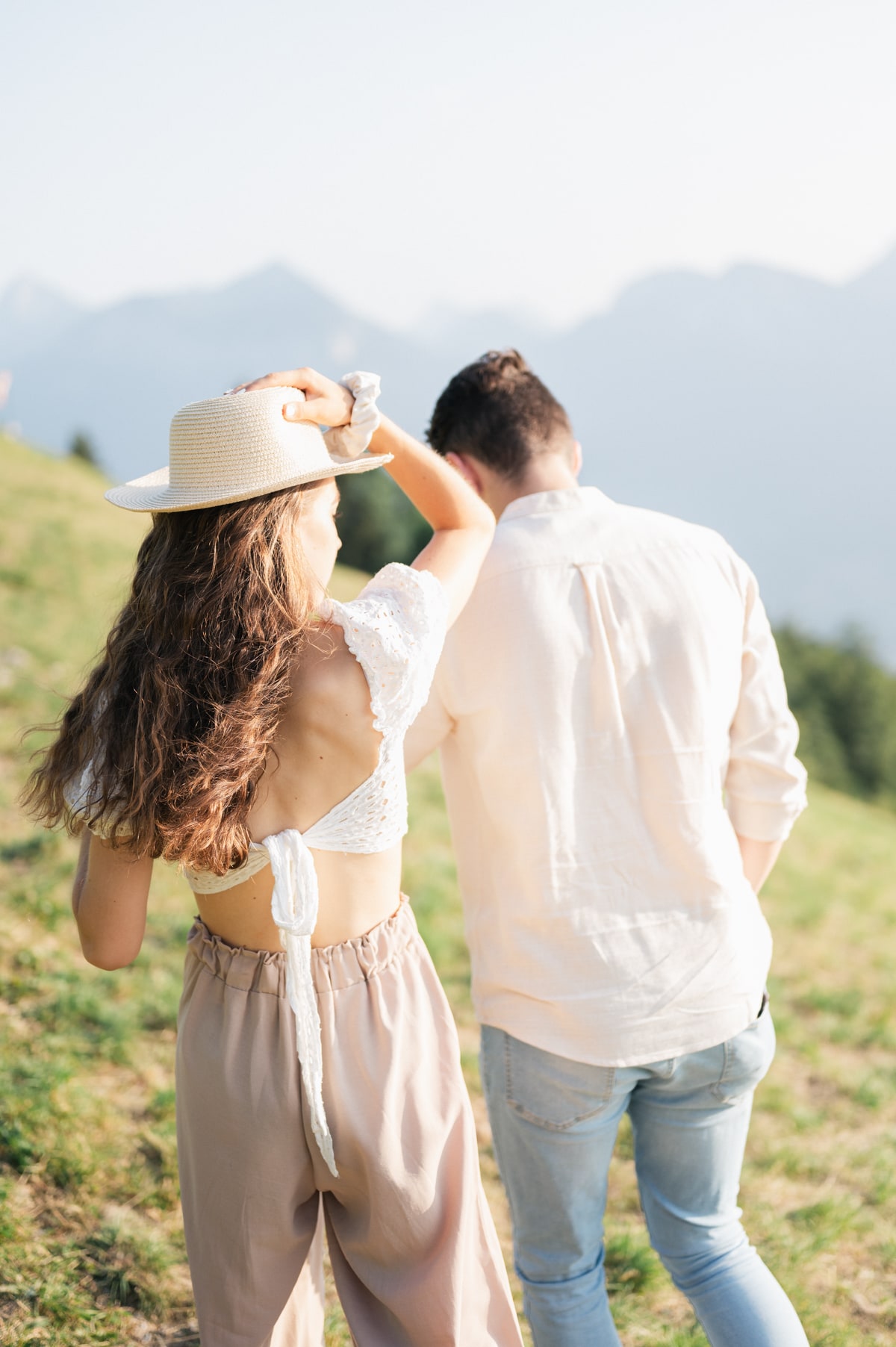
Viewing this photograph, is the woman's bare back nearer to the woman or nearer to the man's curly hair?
the woman

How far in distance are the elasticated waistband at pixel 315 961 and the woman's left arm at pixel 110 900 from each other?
0.47 ft

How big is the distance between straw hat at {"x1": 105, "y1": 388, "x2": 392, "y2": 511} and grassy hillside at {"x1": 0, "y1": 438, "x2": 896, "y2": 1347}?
426mm

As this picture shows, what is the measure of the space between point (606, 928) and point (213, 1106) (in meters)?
0.74

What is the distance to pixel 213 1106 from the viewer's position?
1.67 meters

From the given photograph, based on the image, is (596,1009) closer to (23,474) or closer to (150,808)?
(150,808)

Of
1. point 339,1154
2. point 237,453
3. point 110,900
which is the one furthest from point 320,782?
point 339,1154

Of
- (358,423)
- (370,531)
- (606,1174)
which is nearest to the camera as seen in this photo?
(358,423)

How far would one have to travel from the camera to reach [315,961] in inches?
66.1

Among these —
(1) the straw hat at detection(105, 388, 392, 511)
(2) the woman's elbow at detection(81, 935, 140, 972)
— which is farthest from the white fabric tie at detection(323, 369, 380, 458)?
(2) the woman's elbow at detection(81, 935, 140, 972)

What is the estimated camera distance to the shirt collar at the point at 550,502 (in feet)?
6.40

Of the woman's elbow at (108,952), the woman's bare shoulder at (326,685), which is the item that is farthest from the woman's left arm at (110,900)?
the woman's bare shoulder at (326,685)

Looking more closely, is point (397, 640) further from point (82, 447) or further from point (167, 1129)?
point (82, 447)

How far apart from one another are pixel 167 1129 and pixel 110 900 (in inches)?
72.6

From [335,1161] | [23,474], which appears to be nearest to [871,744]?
[23,474]
